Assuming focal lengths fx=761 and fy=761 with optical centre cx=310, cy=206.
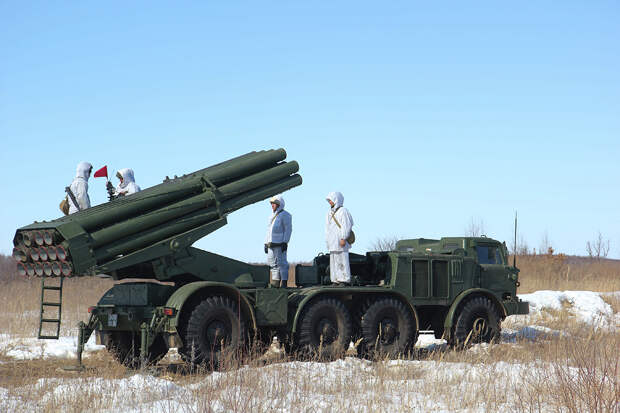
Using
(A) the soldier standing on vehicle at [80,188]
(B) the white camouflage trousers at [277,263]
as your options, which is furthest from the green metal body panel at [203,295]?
(A) the soldier standing on vehicle at [80,188]

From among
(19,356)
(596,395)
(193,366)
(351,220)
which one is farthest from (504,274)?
(19,356)

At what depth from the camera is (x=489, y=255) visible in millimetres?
16766

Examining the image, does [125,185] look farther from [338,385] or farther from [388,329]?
[338,385]

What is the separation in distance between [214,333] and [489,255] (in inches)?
285

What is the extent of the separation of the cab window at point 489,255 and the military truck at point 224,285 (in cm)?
9

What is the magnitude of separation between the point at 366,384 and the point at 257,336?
12.5 feet

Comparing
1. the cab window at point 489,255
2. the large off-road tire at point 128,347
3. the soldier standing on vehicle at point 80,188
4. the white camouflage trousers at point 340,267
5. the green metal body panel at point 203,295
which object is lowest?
the large off-road tire at point 128,347

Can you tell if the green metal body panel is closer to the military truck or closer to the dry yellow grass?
the military truck

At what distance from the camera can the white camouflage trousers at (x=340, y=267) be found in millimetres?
14555

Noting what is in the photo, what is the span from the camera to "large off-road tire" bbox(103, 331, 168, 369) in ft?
44.4

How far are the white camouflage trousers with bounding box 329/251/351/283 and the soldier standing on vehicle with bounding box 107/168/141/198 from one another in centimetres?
391

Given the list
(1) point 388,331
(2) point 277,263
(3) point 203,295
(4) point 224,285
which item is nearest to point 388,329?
(1) point 388,331

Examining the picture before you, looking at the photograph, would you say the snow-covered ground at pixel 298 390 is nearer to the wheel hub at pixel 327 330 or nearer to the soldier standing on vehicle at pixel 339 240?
the wheel hub at pixel 327 330

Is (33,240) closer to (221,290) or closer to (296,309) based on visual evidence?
(221,290)
